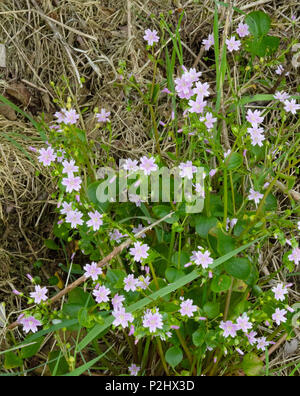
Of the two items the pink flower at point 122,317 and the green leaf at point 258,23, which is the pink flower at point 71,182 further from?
the green leaf at point 258,23

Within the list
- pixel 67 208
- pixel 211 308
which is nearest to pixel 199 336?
pixel 211 308

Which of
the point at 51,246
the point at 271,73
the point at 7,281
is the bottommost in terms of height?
the point at 7,281

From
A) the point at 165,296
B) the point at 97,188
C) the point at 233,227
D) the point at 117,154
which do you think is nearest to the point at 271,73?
the point at 117,154

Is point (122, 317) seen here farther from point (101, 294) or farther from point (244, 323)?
point (244, 323)

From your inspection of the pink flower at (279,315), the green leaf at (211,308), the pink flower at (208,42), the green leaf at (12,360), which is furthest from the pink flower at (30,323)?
the pink flower at (208,42)

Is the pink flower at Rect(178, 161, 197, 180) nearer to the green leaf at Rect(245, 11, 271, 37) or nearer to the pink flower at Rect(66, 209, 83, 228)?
the pink flower at Rect(66, 209, 83, 228)

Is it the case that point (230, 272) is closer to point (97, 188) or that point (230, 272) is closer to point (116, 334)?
point (97, 188)
